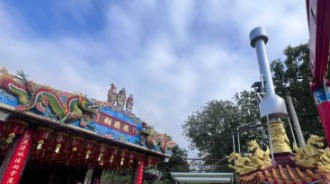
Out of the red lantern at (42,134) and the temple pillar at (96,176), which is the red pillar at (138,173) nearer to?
the temple pillar at (96,176)

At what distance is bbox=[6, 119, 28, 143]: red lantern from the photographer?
Result: 6.25 metres

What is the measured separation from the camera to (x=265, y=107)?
6.55 m

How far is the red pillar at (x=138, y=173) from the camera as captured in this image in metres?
10.4

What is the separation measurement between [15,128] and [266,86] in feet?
26.3

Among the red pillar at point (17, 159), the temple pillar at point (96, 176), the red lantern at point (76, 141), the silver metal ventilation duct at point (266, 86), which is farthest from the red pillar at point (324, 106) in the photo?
the temple pillar at point (96, 176)

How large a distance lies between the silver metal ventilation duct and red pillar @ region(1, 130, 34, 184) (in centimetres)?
723

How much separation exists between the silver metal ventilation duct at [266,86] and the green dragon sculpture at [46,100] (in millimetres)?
5949

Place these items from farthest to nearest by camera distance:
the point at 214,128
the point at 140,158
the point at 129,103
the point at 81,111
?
the point at 214,128, the point at 140,158, the point at 129,103, the point at 81,111

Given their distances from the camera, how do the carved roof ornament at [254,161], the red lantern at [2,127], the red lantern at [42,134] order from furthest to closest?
the red lantern at [42,134]
the red lantern at [2,127]
the carved roof ornament at [254,161]

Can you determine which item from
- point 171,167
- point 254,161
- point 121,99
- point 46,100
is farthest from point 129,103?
point 171,167

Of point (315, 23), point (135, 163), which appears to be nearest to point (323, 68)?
point (315, 23)

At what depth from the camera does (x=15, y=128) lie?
250 inches

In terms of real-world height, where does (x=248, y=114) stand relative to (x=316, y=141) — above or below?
above

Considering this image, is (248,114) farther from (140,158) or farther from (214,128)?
(140,158)
